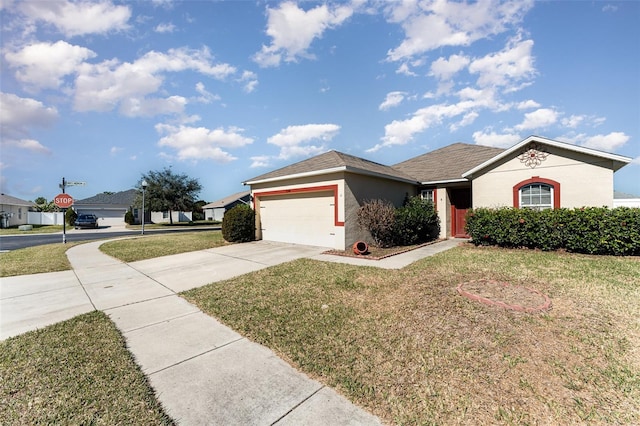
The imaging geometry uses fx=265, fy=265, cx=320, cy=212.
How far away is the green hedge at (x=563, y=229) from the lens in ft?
26.2

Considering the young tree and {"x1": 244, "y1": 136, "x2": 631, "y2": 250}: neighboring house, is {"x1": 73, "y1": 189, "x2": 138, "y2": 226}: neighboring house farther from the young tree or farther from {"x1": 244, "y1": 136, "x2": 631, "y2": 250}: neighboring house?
{"x1": 244, "y1": 136, "x2": 631, "y2": 250}: neighboring house

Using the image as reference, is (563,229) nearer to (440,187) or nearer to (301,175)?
(440,187)

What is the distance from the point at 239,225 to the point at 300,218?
3377 mm

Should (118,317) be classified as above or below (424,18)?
below

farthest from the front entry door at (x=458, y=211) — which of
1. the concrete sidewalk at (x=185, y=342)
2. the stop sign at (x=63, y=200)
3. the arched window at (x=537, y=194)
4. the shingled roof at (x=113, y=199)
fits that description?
the shingled roof at (x=113, y=199)

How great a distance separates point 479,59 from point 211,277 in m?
13.0

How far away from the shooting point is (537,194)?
35.2 feet

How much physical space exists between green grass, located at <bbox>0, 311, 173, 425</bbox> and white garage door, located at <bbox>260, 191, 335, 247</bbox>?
820 cm

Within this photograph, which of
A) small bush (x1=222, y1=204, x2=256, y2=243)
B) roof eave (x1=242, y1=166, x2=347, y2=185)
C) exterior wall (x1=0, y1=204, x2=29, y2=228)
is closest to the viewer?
roof eave (x1=242, y1=166, x2=347, y2=185)

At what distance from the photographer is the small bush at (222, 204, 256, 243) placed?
1339 centimetres

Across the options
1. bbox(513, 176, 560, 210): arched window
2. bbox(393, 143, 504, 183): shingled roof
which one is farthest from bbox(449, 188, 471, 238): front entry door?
bbox(513, 176, 560, 210): arched window

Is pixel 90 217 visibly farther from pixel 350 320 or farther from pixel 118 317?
pixel 350 320

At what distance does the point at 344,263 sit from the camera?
26.7 feet

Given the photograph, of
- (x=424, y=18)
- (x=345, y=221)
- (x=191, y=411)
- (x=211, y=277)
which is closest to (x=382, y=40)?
(x=424, y=18)
